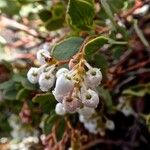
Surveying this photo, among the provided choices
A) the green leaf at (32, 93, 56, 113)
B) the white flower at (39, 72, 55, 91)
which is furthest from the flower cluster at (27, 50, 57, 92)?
the green leaf at (32, 93, 56, 113)

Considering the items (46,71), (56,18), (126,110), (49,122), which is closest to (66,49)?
(46,71)

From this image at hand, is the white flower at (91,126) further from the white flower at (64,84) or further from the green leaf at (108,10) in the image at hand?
the white flower at (64,84)

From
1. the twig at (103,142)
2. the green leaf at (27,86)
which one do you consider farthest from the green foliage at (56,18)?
the twig at (103,142)

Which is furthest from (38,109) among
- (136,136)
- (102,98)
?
(136,136)

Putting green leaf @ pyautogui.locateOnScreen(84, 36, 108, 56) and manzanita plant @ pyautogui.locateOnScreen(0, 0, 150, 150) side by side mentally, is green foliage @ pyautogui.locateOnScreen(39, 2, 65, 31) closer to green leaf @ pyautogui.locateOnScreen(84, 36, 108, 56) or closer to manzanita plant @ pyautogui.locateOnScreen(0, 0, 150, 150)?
manzanita plant @ pyautogui.locateOnScreen(0, 0, 150, 150)

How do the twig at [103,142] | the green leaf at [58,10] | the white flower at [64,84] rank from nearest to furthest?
the white flower at [64,84] → the green leaf at [58,10] → the twig at [103,142]

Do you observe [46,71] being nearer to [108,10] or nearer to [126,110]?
[108,10]
